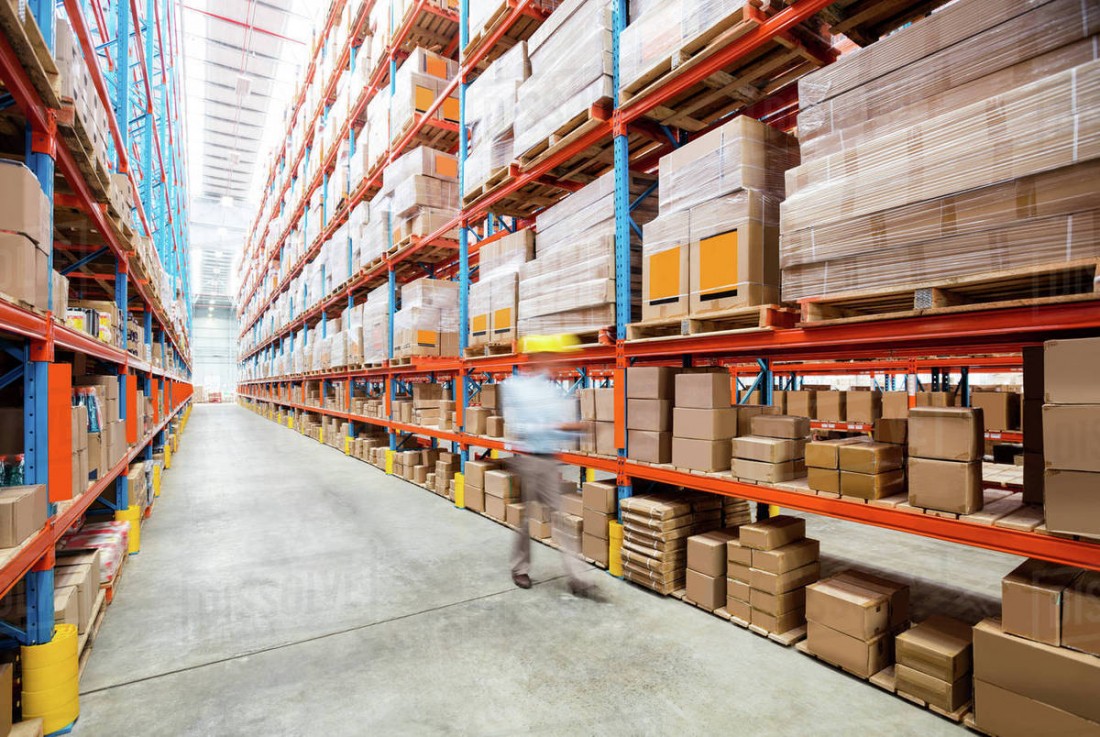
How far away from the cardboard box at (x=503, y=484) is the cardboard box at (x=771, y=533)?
10.1 ft

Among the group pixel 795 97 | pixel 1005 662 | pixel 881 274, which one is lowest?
pixel 1005 662

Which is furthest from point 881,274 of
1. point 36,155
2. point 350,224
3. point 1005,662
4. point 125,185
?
point 350,224

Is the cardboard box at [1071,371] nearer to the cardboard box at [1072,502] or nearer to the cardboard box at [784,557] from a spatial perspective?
the cardboard box at [1072,502]

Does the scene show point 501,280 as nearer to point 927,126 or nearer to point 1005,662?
point 927,126

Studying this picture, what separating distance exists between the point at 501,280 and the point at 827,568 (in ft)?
13.9

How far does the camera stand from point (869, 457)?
9.72 ft

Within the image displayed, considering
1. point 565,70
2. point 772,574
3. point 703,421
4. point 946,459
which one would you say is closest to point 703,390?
point 703,421

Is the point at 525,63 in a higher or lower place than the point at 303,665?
higher

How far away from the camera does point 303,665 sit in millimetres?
3016

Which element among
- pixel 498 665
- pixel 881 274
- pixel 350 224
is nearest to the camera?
pixel 881 274

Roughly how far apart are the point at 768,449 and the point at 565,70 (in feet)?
12.4

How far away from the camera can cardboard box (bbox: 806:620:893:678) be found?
281 cm

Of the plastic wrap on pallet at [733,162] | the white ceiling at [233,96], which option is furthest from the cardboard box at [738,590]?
the white ceiling at [233,96]

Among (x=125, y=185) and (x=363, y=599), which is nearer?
(x=363, y=599)
